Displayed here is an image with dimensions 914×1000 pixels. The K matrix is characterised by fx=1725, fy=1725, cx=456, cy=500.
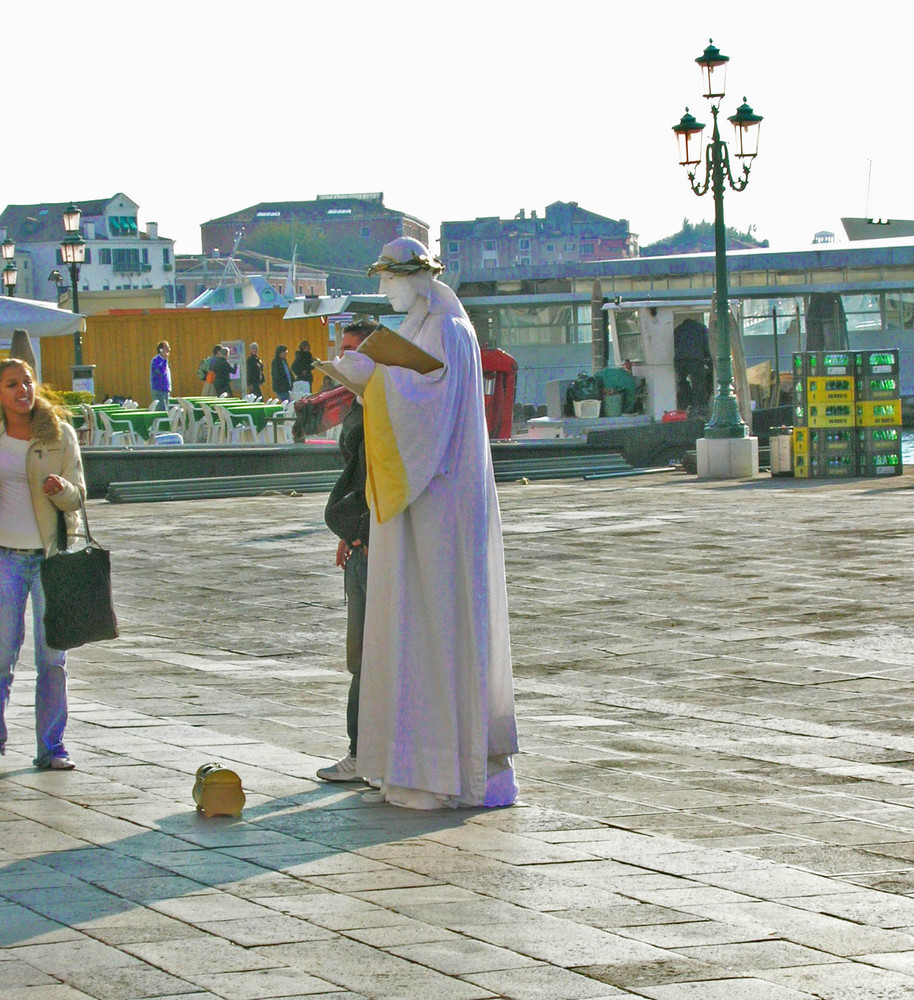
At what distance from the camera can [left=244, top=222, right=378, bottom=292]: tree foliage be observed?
153375 millimetres

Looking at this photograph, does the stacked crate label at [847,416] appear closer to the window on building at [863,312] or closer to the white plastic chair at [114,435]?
the white plastic chair at [114,435]

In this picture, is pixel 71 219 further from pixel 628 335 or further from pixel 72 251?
pixel 628 335

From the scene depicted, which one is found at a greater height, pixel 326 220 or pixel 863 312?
pixel 326 220

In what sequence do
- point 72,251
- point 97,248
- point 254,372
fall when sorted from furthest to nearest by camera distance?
point 97,248, point 254,372, point 72,251

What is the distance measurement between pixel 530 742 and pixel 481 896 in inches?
91.2

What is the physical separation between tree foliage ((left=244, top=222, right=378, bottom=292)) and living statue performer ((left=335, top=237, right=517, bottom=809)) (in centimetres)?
14633

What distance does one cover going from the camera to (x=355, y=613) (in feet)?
19.4

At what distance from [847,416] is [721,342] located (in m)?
2.26

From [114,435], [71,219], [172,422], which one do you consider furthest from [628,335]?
[71,219]

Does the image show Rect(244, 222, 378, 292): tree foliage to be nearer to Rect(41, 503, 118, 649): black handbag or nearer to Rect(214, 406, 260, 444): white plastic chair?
Rect(214, 406, 260, 444): white plastic chair

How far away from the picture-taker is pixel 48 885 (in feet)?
14.1

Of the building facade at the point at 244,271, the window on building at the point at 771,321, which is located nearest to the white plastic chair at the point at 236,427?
the window on building at the point at 771,321

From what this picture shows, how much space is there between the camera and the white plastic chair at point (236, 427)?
2359 cm

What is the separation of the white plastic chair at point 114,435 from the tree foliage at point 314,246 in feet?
418
